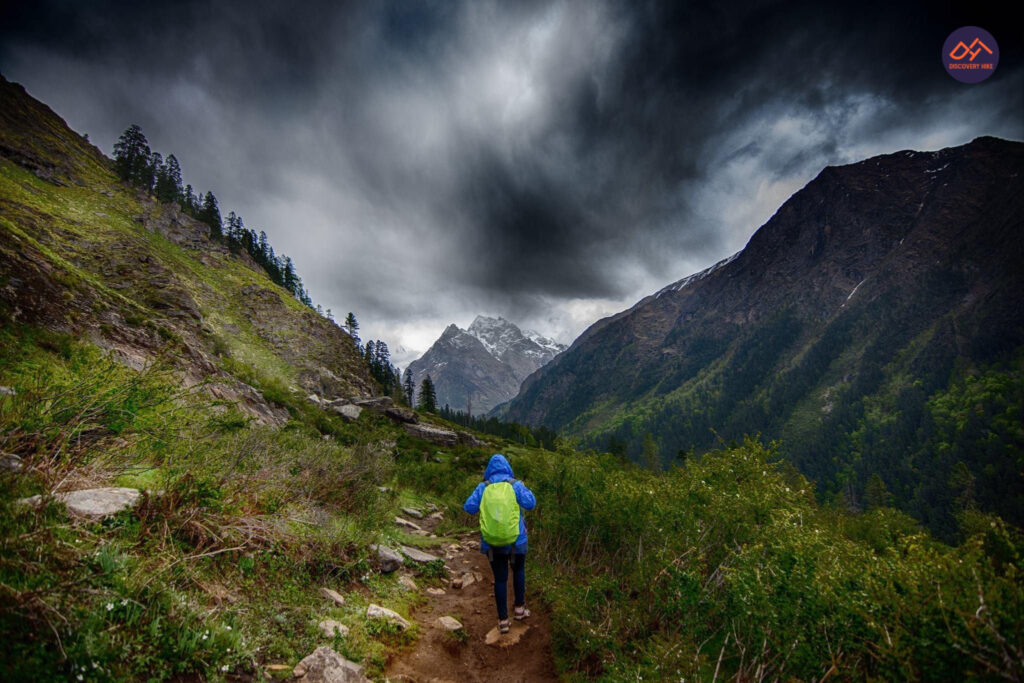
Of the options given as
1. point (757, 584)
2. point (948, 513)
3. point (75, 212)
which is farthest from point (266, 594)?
point (948, 513)

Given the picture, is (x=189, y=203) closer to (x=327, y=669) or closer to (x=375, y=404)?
(x=375, y=404)

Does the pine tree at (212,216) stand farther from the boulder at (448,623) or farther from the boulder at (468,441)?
the boulder at (448,623)

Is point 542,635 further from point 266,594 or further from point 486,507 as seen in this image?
point 266,594

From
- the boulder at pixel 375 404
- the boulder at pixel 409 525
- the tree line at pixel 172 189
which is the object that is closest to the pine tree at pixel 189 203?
the tree line at pixel 172 189

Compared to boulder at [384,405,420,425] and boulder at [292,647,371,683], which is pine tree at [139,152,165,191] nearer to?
boulder at [384,405,420,425]

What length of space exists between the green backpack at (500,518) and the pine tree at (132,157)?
88424mm

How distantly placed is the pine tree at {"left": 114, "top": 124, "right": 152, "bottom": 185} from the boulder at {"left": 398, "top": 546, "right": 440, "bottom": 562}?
3380 inches

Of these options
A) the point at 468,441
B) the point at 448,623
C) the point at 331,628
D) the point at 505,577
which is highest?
the point at 468,441

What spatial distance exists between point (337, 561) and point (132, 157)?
9150 centimetres

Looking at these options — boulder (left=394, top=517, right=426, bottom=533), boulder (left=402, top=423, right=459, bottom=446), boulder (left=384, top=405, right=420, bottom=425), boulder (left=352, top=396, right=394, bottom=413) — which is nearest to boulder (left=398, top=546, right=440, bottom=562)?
boulder (left=394, top=517, right=426, bottom=533)


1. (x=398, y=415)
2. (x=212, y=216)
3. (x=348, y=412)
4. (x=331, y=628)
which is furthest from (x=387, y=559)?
(x=212, y=216)

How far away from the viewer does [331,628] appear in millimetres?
4941

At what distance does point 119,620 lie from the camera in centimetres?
319

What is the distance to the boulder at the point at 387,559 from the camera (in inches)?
303
